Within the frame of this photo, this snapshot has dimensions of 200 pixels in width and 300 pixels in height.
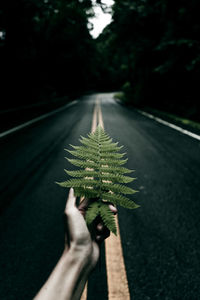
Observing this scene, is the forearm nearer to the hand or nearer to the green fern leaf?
the hand

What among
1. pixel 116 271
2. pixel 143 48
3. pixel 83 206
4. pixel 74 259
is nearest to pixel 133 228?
pixel 116 271

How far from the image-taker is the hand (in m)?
1.17

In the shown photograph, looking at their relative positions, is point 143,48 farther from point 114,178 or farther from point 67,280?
point 67,280

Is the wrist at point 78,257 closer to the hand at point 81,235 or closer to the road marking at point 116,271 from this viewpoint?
the hand at point 81,235

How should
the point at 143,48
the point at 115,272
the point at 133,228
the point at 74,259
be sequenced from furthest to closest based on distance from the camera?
the point at 143,48
the point at 133,228
the point at 115,272
the point at 74,259

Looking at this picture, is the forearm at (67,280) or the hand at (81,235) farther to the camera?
the hand at (81,235)

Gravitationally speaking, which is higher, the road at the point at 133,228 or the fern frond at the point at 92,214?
the fern frond at the point at 92,214

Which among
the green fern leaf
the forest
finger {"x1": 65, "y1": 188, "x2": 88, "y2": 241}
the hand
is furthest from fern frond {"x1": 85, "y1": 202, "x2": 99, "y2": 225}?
A: the forest

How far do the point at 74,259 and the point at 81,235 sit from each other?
126mm

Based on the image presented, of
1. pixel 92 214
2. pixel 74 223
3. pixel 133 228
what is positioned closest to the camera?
pixel 92 214

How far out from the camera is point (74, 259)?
112 cm

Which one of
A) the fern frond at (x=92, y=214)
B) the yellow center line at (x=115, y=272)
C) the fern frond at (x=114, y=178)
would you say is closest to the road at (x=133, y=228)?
the yellow center line at (x=115, y=272)

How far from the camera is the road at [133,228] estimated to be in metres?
2.07

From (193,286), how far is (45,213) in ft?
6.99
